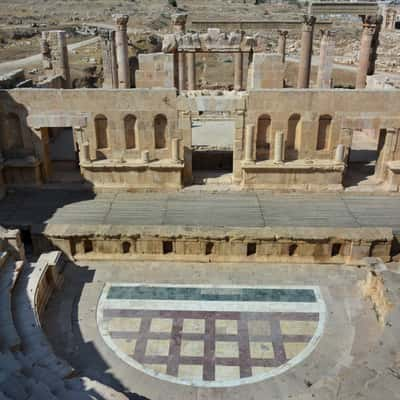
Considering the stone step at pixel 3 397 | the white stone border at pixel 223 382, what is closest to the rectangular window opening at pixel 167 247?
the white stone border at pixel 223 382

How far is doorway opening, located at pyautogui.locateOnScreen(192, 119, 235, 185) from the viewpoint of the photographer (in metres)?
17.0

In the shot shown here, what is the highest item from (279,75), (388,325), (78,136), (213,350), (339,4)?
(339,4)

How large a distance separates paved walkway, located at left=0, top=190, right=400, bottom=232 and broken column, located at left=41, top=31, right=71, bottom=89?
871 cm

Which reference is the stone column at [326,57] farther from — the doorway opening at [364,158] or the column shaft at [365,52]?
the doorway opening at [364,158]

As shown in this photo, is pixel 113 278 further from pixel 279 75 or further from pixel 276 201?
pixel 279 75

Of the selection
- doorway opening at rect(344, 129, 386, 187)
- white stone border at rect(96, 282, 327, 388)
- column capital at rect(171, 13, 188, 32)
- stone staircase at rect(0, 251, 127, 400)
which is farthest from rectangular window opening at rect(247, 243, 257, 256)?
column capital at rect(171, 13, 188, 32)

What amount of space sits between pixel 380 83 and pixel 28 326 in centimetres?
1696

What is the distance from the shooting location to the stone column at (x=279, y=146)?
15.5 m

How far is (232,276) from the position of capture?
12.8 m

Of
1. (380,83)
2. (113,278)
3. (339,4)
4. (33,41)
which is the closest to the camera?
(113,278)

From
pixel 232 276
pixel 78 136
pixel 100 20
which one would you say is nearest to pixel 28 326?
pixel 232 276

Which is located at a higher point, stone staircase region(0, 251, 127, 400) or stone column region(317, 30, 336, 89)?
stone column region(317, 30, 336, 89)

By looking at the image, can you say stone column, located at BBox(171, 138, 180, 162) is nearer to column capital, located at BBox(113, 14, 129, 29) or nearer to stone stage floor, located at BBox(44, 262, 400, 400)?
stone stage floor, located at BBox(44, 262, 400, 400)

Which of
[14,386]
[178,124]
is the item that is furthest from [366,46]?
[14,386]
